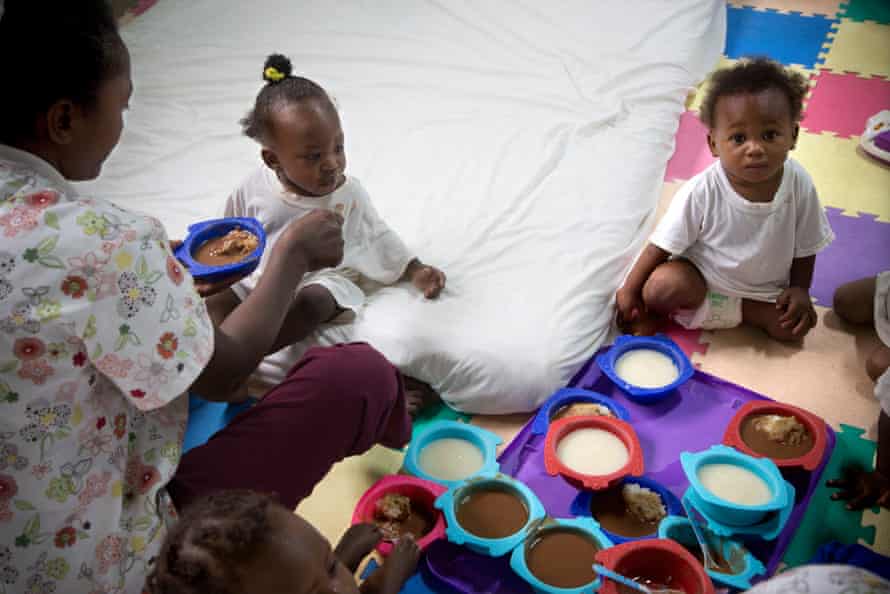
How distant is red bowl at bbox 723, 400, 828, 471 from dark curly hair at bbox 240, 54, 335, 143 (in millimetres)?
1010

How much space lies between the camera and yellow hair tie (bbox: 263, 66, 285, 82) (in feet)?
5.41

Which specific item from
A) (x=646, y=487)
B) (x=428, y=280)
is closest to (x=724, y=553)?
(x=646, y=487)

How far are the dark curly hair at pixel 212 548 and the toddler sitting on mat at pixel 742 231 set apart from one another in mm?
1107

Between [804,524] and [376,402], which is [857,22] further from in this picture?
[376,402]

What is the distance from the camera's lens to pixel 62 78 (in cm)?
91

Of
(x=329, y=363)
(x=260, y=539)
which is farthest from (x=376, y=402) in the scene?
(x=260, y=539)

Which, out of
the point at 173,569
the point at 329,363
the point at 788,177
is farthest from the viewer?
the point at 788,177

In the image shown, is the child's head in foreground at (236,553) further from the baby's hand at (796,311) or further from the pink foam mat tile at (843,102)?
the pink foam mat tile at (843,102)

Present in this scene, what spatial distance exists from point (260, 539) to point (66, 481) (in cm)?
23

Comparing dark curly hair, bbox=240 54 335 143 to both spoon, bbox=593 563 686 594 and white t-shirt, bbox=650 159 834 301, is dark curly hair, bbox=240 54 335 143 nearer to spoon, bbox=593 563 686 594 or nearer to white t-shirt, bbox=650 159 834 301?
white t-shirt, bbox=650 159 834 301

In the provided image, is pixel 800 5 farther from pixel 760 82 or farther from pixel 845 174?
pixel 760 82

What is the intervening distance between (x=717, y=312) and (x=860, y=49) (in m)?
1.47

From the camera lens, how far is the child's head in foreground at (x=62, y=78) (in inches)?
35.2

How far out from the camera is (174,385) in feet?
3.10
